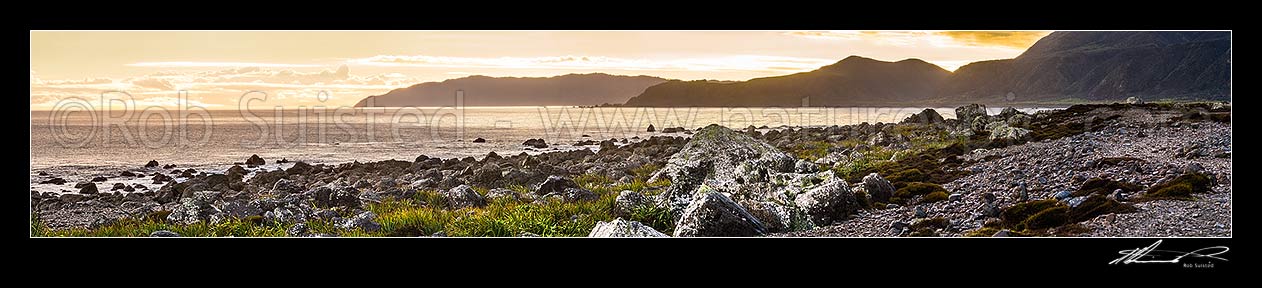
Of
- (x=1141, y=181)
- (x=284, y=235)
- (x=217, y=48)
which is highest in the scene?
(x=217, y=48)

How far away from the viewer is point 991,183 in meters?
8.69

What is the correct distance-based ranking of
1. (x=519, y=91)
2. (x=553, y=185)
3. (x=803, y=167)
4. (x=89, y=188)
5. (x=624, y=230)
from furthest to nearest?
(x=519, y=91) < (x=553, y=185) < (x=803, y=167) < (x=89, y=188) < (x=624, y=230)

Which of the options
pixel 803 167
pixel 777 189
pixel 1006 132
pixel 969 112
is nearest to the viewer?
pixel 777 189

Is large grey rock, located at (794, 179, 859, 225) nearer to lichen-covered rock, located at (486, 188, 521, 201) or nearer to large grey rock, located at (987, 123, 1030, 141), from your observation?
large grey rock, located at (987, 123, 1030, 141)

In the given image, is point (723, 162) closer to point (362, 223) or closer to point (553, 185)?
point (553, 185)

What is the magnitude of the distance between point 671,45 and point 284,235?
175 inches

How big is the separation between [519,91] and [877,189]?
4.09m

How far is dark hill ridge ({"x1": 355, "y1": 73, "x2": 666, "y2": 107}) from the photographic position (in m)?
9.35

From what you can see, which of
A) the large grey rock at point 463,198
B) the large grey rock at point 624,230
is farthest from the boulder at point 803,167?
the large grey rock at point 463,198

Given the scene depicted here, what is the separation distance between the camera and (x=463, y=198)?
905cm

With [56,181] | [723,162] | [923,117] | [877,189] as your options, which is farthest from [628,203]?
[56,181]
